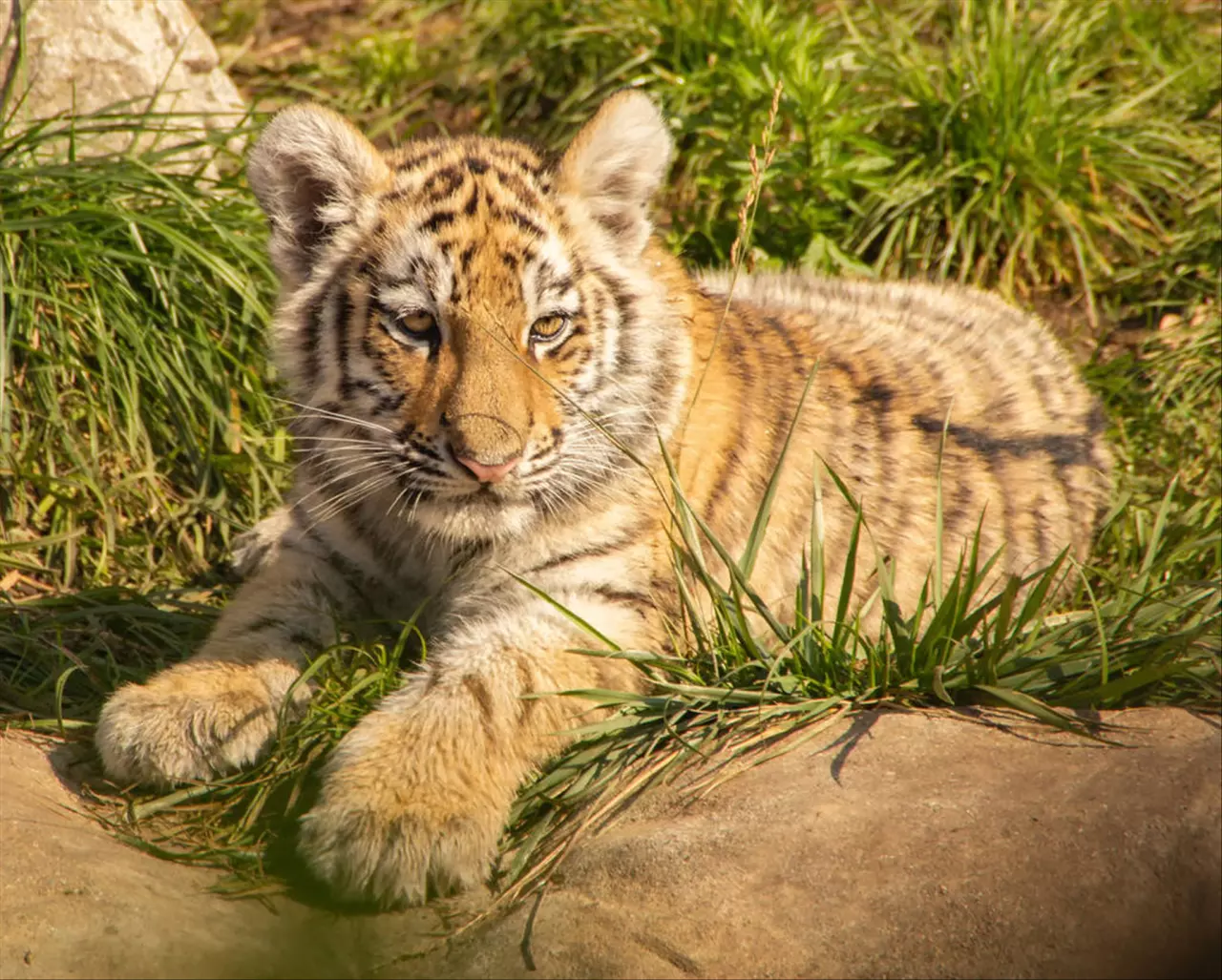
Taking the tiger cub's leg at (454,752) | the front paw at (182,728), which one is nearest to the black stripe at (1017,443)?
the tiger cub's leg at (454,752)

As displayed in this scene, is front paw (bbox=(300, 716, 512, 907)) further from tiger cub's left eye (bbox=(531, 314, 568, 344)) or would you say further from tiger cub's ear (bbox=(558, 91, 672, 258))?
tiger cub's ear (bbox=(558, 91, 672, 258))

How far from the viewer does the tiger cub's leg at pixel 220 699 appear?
10.7 feet

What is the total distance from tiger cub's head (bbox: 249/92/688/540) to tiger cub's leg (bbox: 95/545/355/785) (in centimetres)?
34

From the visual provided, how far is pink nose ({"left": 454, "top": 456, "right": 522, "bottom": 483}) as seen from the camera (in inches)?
124

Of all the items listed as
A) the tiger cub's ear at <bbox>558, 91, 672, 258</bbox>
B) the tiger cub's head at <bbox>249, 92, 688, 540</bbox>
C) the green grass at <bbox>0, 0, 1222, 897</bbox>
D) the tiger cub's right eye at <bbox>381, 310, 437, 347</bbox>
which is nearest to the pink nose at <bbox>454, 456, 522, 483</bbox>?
the tiger cub's head at <bbox>249, 92, 688, 540</bbox>

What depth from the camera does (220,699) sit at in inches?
131

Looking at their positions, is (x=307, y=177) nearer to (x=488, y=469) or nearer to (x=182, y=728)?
(x=488, y=469)

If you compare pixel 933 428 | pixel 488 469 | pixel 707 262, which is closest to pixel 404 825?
pixel 488 469

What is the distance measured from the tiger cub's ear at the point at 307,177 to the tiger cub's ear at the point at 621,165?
47 centimetres

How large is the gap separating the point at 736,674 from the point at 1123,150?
134 inches

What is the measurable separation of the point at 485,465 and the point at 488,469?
0.04ft

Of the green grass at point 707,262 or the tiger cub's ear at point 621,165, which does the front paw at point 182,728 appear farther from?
the tiger cub's ear at point 621,165

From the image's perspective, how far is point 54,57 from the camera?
5070 mm

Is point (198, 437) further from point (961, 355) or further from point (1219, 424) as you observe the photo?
point (1219, 424)
